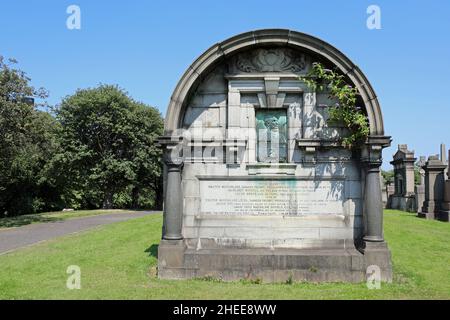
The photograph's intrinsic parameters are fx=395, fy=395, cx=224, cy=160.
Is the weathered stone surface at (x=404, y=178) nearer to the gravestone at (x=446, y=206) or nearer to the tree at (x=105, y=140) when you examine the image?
the gravestone at (x=446, y=206)

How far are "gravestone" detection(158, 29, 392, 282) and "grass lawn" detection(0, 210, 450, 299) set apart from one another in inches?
28.1

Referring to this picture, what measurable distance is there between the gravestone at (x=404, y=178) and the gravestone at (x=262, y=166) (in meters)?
20.8

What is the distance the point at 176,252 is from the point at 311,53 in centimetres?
565

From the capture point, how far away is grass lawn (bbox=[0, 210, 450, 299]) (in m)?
7.77

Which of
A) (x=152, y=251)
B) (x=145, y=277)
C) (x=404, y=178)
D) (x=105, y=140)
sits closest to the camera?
(x=145, y=277)

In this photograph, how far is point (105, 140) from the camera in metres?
39.8

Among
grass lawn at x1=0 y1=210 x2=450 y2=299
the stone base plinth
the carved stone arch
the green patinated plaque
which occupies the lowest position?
grass lawn at x1=0 y1=210 x2=450 y2=299

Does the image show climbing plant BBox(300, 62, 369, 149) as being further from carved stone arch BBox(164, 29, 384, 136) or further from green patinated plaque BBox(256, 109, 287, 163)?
green patinated plaque BBox(256, 109, 287, 163)

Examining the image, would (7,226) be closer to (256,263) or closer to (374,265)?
(256,263)

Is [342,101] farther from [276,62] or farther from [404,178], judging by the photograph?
[404,178]

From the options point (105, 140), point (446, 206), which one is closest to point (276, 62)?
point (446, 206)

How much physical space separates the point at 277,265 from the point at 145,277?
10.0ft

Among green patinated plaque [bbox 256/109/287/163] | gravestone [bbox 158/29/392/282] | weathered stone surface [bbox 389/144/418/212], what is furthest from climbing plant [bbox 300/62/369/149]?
weathered stone surface [bbox 389/144/418/212]
